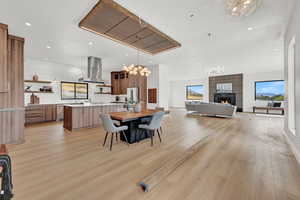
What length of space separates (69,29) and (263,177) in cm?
503

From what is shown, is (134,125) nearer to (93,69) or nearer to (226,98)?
(93,69)

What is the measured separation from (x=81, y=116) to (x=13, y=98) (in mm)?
1795

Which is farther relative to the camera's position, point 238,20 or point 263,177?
point 238,20

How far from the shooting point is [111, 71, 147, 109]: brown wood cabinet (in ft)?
24.9

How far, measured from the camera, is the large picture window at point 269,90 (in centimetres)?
821

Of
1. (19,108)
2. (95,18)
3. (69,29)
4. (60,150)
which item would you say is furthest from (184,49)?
(19,108)

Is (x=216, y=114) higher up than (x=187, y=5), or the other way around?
(x=187, y=5)

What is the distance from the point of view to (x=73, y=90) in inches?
270

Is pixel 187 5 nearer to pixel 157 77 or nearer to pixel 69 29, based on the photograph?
pixel 69 29

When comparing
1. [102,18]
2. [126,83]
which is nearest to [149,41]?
[102,18]

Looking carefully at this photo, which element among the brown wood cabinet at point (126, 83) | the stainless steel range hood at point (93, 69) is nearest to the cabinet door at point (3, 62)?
the stainless steel range hood at point (93, 69)

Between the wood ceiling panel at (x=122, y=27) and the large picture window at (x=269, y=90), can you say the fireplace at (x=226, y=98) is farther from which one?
the wood ceiling panel at (x=122, y=27)

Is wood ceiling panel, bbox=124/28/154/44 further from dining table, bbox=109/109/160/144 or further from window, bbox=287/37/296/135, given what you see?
window, bbox=287/37/296/135

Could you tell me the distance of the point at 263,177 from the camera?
1.84 meters
